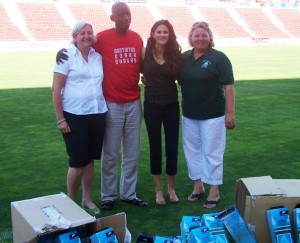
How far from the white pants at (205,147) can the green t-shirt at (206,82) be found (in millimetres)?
79

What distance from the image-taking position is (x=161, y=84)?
3.54 meters

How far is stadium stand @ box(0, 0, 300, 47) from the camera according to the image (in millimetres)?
31969

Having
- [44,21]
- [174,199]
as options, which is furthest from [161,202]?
[44,21]

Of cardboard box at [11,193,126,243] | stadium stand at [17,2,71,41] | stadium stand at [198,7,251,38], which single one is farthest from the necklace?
stadium stand at [198,7,251,38]

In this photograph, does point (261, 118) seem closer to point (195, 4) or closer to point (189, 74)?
point (189, 74)

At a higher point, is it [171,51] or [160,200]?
[171,51]

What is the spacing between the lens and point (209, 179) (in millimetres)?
3787

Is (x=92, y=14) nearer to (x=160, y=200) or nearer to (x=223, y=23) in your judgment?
(x=223, y=23)

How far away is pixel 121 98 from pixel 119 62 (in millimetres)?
278

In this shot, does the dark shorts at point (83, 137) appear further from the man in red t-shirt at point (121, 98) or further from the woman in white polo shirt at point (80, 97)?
the man in red t-shirt at point (121, 98)

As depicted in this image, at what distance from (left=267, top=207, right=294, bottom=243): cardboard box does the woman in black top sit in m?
1.18

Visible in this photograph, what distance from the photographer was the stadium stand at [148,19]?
3197 centimetres

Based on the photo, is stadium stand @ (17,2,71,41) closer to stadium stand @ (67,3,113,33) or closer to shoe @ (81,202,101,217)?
stadium stand @ (67,3,113,33)

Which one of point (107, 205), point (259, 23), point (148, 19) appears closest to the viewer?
point (107, 205)
